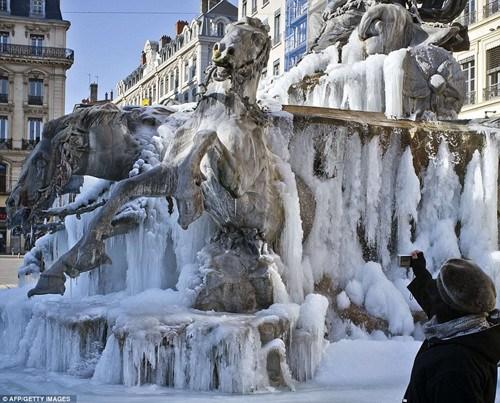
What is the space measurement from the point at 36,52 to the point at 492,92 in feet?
115

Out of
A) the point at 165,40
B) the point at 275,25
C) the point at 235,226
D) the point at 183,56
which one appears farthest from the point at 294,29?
the point at 235,226

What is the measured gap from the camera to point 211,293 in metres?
6.77

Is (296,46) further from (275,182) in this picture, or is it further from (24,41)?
(275,182)

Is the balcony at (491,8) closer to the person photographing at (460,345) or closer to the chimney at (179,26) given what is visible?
the person photographing at (460,345)

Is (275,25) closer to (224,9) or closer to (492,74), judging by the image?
(224,9)

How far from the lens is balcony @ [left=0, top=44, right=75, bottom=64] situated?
56.5 m

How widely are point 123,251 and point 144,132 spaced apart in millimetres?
1184

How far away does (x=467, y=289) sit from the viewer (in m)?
2.58

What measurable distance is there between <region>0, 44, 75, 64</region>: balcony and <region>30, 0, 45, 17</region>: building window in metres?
2.82

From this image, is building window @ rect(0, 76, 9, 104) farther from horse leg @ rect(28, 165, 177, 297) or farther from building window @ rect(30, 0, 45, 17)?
horse leg @ rect(28, 165, 177, 297)

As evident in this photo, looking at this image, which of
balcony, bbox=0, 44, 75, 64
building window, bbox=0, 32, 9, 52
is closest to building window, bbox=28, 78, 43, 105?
balcony, bbox=0, 44, 75, 64

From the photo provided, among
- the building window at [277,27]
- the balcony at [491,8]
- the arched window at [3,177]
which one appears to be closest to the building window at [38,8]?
the arched window at [3,177]

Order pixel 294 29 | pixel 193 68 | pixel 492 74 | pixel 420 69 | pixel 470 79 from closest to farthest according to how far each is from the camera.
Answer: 1. pixel 420 69
2. pixel 492 74
3. pixel 470 79
4. pixel 294 29
5. pixel 193 68

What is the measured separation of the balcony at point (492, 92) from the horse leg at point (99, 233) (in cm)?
2764
